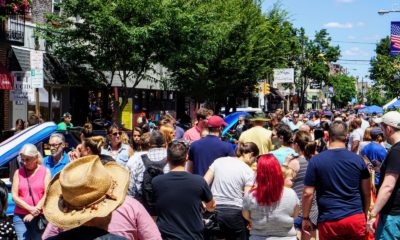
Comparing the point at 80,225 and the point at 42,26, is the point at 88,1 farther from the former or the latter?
the point at 80,225

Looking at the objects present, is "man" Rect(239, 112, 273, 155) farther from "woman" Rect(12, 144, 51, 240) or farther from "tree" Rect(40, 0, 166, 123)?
"tree" Rect(40, 0, 166, 123)

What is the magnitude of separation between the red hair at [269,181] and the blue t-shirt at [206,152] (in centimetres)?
208

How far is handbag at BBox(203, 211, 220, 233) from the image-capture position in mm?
6164

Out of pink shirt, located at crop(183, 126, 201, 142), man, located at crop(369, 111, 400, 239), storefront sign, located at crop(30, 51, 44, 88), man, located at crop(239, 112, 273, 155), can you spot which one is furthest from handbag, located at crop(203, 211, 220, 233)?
storefront sign, located at crop(30, 51, 44, 88)

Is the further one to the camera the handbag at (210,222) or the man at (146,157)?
the man at (146,157)

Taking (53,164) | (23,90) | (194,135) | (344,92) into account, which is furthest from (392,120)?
(344,92)

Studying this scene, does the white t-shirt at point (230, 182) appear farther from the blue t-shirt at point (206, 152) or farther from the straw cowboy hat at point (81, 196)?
the straw cowboy hat at point (81, 196)

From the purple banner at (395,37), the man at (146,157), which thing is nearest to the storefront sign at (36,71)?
the man at (146,157)

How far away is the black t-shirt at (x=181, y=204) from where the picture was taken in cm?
538

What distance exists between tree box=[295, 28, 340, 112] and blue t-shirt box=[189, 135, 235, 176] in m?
55.9

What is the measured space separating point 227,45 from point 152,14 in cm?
960

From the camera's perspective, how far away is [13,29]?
1962cm

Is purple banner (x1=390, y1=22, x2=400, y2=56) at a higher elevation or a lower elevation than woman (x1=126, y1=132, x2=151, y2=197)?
higher

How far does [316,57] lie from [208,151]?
58.4m
